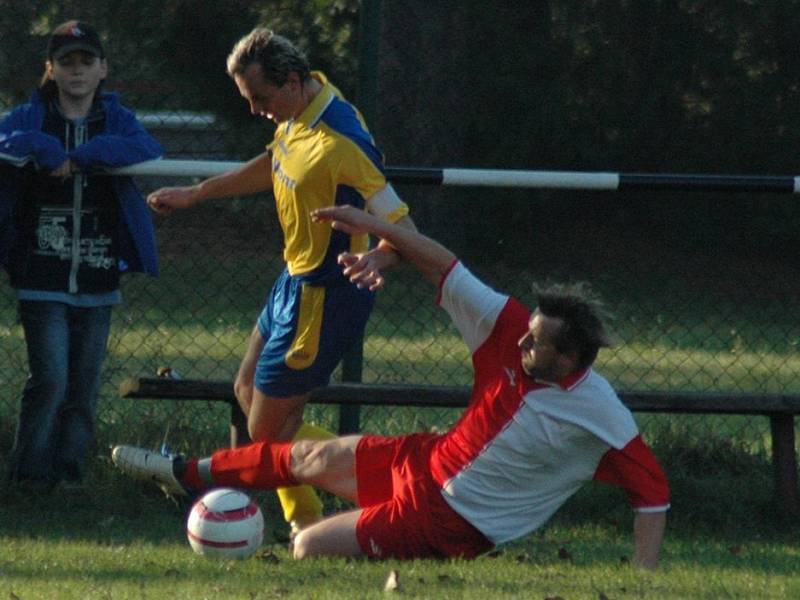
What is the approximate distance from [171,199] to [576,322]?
68.6 inches

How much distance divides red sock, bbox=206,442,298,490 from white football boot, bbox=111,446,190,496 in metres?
0.24

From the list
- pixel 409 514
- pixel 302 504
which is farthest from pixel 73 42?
pixel 409 514

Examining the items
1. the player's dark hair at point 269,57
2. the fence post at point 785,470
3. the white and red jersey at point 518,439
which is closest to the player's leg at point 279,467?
the white and red jersey at point 518,439

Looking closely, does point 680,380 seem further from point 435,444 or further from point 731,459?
point 435,444

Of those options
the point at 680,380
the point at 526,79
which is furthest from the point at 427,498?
the point at 526,79

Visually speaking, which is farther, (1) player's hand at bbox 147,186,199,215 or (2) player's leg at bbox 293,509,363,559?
(1) player's hand at bbox 147,186,199,215

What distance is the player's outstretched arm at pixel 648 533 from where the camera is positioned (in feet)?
19.3

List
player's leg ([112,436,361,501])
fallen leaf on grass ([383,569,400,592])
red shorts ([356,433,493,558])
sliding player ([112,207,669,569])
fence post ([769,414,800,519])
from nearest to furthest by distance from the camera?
fallen leaf on grass ([383,569,400,592])
sliding player ([112,207,669,569])
red shorts ([356,433,493,558])
player's leg ([112,436,361,501])
fence post ([769,414,800,519])

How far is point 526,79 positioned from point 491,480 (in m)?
14.3

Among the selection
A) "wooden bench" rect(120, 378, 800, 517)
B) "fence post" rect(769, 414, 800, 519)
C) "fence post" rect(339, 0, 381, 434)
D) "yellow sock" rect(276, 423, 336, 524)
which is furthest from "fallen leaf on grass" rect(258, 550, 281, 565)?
"fence post" rect(769, 414, 800, 519)

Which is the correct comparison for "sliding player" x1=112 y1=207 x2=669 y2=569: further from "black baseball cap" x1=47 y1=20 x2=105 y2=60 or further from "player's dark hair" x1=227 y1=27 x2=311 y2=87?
"black baseball cap" x1=47 y1=20 x2=105 y2=60

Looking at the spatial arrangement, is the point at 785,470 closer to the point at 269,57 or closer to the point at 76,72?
the point at 269,57

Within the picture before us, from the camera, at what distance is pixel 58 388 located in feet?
23.6

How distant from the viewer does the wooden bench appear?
729 centimetres
